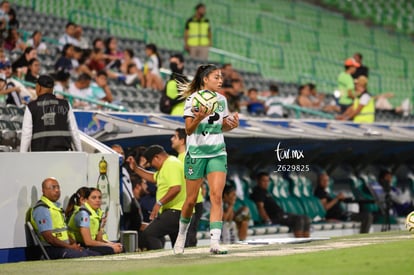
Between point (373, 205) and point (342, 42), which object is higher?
point (342, 42)

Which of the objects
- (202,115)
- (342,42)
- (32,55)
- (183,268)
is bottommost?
(183,268)

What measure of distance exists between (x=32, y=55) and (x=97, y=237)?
570 cm

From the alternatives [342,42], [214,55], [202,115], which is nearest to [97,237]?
[202,115]

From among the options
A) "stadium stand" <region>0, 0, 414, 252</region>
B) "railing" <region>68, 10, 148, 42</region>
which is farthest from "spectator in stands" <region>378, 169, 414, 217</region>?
"railing" <region>68, 10, 148, 42</region>

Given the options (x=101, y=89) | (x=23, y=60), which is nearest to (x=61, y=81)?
(x=23, y=60)

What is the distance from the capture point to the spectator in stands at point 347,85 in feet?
76.5

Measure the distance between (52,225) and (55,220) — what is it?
2.6 inches

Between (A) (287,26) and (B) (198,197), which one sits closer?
(B) (198,197)

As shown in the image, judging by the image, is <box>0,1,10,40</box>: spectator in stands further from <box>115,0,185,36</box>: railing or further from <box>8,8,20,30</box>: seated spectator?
<box>115,0,185,36</box>: railing

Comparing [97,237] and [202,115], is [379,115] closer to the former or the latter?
[97,237]

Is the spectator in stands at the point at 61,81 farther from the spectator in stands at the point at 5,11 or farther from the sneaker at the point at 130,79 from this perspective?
the sneaker at the point at 130,79

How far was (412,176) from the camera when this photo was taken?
2381cm

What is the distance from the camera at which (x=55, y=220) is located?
513 inches

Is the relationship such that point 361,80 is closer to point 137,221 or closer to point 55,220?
point 137,221
